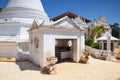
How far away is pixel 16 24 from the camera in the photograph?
15977 mm

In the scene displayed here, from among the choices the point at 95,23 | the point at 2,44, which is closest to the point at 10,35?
the point at 2,44

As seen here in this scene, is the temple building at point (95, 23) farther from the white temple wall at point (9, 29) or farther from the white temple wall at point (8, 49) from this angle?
the white temple wall at point (8, 49)

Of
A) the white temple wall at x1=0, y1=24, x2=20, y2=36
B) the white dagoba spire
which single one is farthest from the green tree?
the white temple wall at x1=0, y1=24, x2=20, y2=36

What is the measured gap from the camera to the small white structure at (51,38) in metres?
10.3

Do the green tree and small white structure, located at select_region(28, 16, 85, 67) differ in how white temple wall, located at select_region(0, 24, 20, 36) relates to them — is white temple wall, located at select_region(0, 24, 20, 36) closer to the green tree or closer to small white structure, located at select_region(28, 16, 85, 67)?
small white structure, located at select_region(28, 16, 85, 67)

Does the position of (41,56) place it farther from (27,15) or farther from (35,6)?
(35,6)

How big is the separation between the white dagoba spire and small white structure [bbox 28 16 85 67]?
5671 mm

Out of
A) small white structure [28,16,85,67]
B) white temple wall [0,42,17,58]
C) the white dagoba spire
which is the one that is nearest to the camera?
small white structure [28,16,85,67]

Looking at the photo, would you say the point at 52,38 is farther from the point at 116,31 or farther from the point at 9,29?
the point at 116,31

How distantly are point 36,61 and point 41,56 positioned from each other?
152 centimetres

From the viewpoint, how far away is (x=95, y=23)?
33688 mm

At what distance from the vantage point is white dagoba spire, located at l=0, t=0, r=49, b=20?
17.0 metres

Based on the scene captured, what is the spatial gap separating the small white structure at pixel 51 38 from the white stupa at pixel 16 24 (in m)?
2.42

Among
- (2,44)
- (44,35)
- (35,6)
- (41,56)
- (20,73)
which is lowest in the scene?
(20,73)
